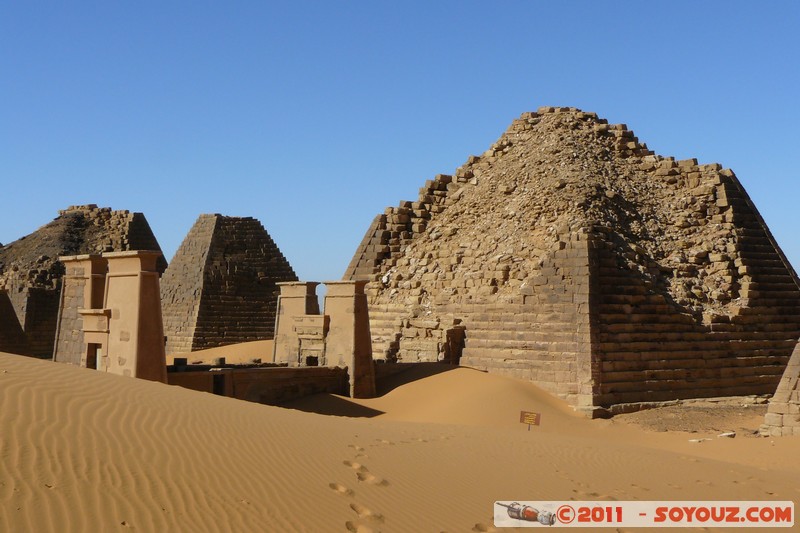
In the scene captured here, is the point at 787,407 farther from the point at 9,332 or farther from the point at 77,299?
the point at 9,332

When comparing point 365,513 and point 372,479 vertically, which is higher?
point 372,479

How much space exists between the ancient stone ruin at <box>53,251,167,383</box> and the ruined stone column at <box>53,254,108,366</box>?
20 mm

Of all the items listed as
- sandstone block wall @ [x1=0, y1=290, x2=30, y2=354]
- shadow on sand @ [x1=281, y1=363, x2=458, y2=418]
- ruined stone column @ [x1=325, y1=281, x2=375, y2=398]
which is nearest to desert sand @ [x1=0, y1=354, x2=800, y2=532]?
shadow on sand @ [x1=281, y1=363, x2=458, y2=418]

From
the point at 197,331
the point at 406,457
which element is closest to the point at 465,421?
the point at 406,457

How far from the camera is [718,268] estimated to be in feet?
80.8

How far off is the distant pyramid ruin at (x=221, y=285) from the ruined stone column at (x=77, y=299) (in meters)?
15.2

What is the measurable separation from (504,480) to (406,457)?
3.77 ft

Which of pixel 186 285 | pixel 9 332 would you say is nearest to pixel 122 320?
pixel 9 332

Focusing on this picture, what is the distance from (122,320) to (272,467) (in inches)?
340

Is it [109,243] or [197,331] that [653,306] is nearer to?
[197,331]

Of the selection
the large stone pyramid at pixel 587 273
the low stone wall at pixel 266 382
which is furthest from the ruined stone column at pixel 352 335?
the large stone pyramid at pixel 587 273

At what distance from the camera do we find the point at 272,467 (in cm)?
842

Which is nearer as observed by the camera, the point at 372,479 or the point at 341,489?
the point at 341,489

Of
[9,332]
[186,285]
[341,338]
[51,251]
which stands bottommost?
[341,338]
